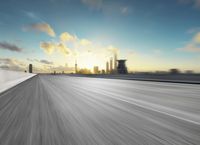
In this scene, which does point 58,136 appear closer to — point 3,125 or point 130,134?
point 130,134

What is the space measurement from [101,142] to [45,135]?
1.21m

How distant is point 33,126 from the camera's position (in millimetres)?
5258

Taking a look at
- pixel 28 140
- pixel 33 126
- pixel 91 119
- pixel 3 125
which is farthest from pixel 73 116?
pixel 28 140

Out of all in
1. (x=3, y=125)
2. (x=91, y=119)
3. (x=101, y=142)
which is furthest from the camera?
(x=91, y=119)

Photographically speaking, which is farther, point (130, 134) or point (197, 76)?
point (197, 76)

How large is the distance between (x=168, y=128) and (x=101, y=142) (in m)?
1.82

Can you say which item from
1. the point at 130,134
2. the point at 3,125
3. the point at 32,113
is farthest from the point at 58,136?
the point at 32,113

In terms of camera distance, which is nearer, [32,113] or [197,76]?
[32,113]

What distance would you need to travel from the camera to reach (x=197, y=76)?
955 inches

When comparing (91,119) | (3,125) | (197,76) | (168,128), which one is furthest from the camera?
(197,76)

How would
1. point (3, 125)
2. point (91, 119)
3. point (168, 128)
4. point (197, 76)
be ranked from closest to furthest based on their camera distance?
point (168, 128), point (3, 125), point (91, 119), point (197, 76)

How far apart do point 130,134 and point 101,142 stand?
78 centimetres

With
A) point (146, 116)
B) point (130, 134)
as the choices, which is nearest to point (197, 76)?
point (146, 116)

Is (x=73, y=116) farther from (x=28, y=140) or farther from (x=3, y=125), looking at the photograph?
(x=28, y=140)
